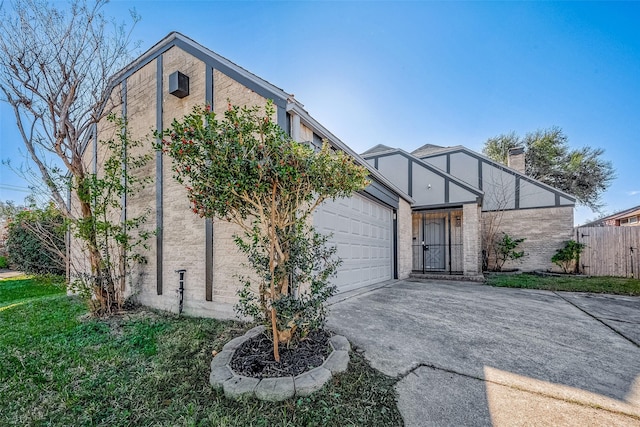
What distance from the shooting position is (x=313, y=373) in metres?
2.27

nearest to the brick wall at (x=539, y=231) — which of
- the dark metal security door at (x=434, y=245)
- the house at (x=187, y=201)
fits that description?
the dark metal security door at (x=434, y=245)

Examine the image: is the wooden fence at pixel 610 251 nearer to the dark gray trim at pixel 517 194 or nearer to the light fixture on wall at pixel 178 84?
the dark gray trim at pixel 517 194

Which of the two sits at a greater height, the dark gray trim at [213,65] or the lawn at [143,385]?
the dark gray trim at [213,65]

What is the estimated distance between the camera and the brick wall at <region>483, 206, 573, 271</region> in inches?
382

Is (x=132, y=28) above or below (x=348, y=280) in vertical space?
above

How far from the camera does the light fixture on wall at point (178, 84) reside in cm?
486

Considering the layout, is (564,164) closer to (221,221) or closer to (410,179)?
(410,179)

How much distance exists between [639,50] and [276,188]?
9.60 m

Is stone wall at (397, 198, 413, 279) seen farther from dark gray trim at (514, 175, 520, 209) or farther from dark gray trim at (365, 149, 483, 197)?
dark gray trim at (514, 175, 520, 209)

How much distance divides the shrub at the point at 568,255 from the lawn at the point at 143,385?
1038 cm

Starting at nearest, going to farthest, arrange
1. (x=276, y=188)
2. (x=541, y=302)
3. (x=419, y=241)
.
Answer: (x=276, y=188)
(x=541, y=302)
(x=419, y=241)

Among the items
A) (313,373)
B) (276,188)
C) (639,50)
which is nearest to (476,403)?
(313,373)

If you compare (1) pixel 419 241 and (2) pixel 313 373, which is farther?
(1) pixel 419 241

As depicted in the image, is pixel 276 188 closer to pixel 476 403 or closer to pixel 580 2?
pixel 476 403
